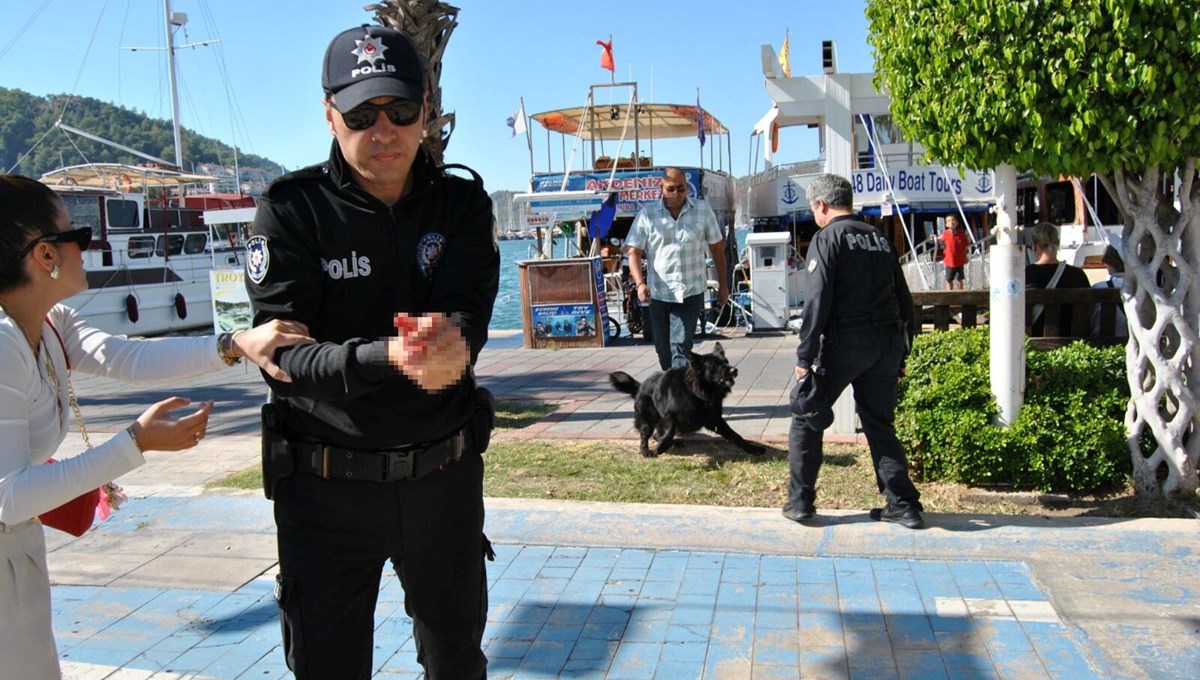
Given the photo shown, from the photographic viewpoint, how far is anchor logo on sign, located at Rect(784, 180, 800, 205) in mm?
24828

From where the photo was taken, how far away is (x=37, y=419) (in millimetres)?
2053

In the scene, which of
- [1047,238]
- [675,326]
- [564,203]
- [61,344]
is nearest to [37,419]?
[61,344]

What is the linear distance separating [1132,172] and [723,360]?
2560mm

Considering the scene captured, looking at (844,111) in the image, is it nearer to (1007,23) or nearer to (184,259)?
(1007,23)

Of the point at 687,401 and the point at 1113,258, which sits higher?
the point at 1113,258

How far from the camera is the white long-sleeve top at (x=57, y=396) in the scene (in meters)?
1.87

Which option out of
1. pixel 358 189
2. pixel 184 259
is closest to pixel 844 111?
pixel 358 189

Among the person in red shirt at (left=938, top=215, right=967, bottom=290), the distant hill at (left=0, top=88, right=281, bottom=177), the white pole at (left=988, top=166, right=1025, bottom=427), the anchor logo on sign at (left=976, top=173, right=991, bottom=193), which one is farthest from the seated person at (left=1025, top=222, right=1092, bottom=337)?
the distant hill at (left=0, top=88, right=281, bottom=177)

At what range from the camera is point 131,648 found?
369cm

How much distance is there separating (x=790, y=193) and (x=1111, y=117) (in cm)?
2117

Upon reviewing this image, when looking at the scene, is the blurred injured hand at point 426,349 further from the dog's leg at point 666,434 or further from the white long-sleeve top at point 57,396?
the dog's leg at point 666,434

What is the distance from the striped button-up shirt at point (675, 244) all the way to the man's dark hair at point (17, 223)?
5.08 m

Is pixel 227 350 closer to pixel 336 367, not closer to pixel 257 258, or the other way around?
pixel 257 258

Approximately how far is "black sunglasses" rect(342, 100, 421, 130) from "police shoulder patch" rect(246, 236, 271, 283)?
1.11 feet
